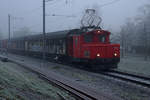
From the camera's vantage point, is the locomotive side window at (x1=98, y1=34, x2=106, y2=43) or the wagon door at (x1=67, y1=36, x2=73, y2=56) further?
the wagon door at (x1=67, y1=36, x2=73, y2=56)

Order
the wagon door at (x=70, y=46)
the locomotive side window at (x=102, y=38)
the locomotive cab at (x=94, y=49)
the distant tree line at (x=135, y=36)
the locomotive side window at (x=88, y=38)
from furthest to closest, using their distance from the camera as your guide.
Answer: the distant tree line at (x=135, y=36) < the wagon door at (x=70, y=46) < the locomotive side window at (x=102, y=38) < the locomotive side window at (x=88, y=38) < the locomotive cab at (x=94, y=49)

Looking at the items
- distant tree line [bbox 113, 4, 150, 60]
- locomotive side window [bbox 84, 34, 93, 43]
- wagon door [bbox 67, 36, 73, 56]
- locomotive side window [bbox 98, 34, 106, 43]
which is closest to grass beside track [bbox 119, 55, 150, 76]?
locomotive side window [bbox 98, 34, 106, 43]

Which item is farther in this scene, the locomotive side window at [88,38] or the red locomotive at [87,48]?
the locomotive side window at [88,38]

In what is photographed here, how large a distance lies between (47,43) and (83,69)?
7889 millimetres

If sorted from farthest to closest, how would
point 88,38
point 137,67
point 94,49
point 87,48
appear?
point 137,67, point 88,38, point 87,48, point 94,49

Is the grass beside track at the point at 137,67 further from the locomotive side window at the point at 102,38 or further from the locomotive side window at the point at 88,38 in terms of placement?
the locomotive side window at the point at 88,38

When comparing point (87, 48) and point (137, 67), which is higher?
point (87, 48)

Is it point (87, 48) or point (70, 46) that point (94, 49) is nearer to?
point (87, 48)

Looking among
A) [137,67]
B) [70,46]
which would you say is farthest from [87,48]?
[137,67]

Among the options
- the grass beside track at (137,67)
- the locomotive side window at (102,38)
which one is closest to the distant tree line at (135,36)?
the grass beside track at (137,67)

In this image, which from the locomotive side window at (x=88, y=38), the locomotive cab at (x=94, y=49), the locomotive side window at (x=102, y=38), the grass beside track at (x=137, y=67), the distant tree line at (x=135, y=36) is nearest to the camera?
the locomotive cab at (x=94, y=49)

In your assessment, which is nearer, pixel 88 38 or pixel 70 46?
pixel 88 38

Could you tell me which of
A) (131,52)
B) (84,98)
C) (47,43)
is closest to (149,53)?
(131,52)

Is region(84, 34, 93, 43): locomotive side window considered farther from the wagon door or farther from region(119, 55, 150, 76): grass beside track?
region(119, 55, 150, 76): grass beside track
